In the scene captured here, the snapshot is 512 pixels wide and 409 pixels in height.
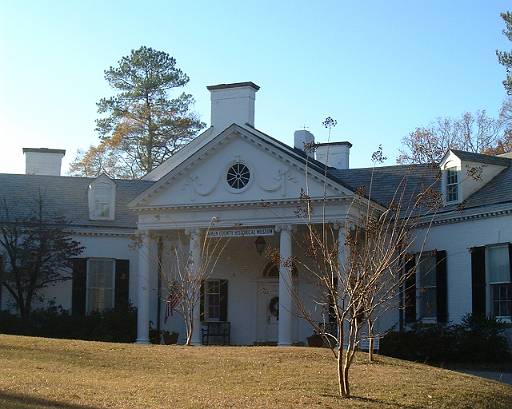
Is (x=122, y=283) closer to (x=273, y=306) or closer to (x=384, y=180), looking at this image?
(x=273, y=306)

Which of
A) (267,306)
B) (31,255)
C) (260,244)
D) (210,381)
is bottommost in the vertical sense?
(210,381)

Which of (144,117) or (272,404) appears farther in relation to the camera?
(144,117)

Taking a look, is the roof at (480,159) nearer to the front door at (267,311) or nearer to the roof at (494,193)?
the roof at (494,193)

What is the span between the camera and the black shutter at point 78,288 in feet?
104

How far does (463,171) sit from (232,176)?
6875mm

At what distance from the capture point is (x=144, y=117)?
56.6m

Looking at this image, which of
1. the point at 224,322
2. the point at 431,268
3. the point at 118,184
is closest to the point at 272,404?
the point at 431,268

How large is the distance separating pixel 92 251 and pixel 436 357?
42.5 feet

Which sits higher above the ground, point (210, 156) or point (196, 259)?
point (210, 156)

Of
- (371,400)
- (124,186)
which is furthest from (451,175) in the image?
(371,400)

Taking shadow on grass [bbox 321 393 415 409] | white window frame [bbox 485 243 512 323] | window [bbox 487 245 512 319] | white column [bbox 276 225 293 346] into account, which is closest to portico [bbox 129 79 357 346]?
white column [bbox 276 225 293 346]

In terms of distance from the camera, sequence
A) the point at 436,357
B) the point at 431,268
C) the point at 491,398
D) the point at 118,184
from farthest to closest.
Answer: the point at 118,184 → the point at 431,268 → the point at 436,357 → the point at 491,398

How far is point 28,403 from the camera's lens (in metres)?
12.8

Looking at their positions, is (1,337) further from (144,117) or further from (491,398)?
(144,117)
